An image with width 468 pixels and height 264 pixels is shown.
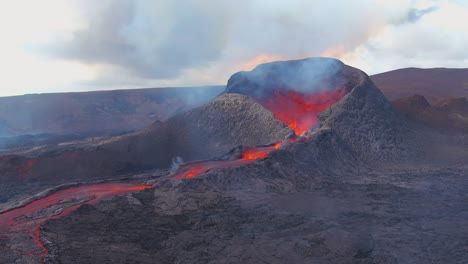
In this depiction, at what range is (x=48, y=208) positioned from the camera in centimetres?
1443

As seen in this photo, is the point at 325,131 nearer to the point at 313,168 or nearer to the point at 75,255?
the point at 313,168

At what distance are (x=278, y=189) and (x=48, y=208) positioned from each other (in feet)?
30.6

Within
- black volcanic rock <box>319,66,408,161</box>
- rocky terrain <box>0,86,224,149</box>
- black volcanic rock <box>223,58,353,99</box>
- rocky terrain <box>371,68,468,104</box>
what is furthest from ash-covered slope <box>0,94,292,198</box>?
rocky terrain <box>371,68,468,104</box>

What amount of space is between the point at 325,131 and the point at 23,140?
36.4 m

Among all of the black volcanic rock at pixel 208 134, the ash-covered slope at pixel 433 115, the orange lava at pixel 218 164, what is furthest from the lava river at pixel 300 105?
the ash-covered slope at pixel 433 115

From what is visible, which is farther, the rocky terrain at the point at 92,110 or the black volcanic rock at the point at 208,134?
the rocky terrain at the point at 92,110

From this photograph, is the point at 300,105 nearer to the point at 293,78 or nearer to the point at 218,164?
the point at 293,78

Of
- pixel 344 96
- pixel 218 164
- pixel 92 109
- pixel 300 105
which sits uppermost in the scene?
pixel 92 109

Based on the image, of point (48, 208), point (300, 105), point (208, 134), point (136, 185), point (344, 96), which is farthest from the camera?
point (300, 105)

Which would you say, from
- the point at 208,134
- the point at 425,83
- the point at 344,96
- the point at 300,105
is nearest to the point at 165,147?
the point at 208,134

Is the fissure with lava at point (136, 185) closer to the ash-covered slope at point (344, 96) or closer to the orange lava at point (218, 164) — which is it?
the orange lava at point (218, 164)

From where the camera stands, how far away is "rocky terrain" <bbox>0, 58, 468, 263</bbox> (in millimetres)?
Result: 11461

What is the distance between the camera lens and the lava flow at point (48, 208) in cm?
1223

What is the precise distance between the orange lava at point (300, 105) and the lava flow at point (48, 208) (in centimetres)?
1174
